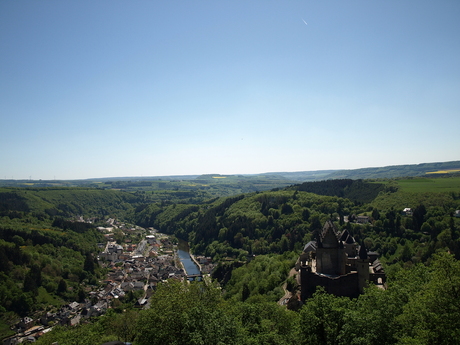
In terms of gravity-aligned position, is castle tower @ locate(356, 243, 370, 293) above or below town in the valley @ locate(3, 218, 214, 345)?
above

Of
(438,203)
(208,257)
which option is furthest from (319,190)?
(208,257)

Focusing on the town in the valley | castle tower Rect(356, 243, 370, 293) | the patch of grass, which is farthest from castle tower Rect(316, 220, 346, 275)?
the patch of grass

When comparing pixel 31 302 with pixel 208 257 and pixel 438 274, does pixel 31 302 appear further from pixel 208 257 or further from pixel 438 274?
pixel 438 274

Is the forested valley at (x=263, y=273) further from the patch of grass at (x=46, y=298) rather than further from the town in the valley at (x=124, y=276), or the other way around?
the town in the valley at (x=124, y=276)

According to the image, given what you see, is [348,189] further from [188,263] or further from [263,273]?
[263,273]

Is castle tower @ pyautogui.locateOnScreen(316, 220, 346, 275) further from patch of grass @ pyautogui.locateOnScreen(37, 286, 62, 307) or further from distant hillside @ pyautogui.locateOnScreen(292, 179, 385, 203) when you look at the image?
distant hillside @ pyautogui.locateOnScreen(292, 179, 385, 203)
